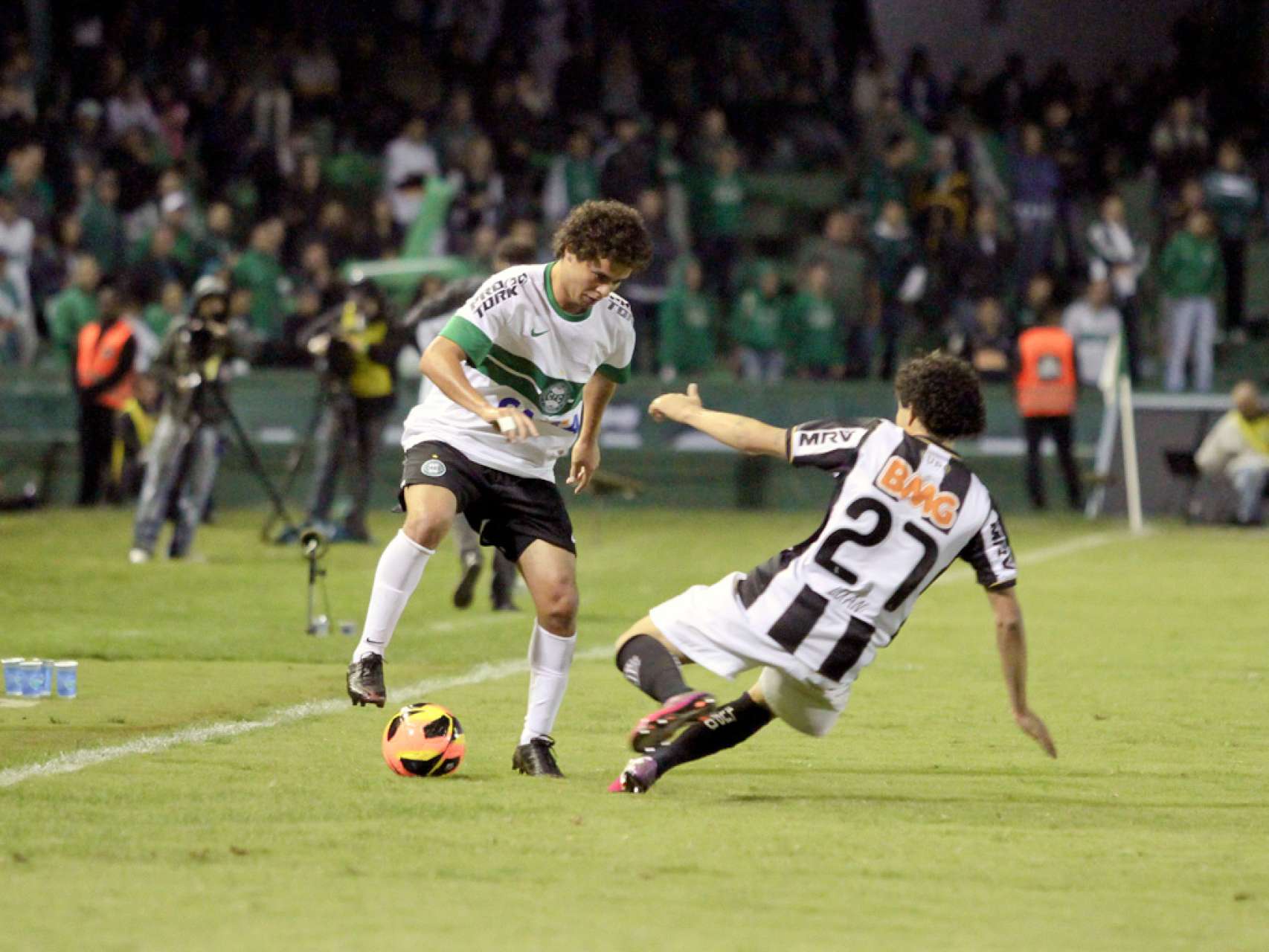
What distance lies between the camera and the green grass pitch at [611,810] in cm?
457

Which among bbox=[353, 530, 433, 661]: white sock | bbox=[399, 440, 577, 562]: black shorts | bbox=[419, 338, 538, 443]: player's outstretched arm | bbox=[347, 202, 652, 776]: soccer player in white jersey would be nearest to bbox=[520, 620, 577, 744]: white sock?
bbox=[347, 202, 652, 776]: soccer player in white jersey

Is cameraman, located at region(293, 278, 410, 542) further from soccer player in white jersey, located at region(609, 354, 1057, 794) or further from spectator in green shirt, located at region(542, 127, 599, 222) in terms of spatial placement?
soccer player in white jersey, located at region(609, 354, 1057, 794)

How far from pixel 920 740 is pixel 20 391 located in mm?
15310

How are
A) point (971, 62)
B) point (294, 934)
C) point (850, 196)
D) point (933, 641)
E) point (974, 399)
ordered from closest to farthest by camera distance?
point (294, 934) → point (974, 399) → point (933, 641) → point (850, 196) → point (971, 62)

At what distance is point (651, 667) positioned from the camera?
623cm

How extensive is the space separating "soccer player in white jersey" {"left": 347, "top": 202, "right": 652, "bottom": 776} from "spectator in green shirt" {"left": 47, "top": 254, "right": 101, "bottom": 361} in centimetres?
1450

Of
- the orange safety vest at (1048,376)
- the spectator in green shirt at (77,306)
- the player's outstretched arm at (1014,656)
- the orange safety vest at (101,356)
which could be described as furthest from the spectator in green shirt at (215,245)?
the player's outstretched arm at (1014,656)

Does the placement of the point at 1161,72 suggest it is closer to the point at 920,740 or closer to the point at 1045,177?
the point at 1045,177

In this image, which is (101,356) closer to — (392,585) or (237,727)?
(237,727)

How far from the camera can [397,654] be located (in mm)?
10102

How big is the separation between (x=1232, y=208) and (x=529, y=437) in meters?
18.2

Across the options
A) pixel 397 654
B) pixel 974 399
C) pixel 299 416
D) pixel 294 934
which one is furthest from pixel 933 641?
pixel 299 416

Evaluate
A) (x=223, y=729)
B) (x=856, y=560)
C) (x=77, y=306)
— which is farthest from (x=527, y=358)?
(x=77, y=306)

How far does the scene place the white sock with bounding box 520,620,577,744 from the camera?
22.1 ft
